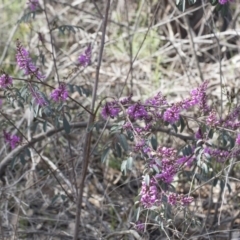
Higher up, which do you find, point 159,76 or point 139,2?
point 139,2

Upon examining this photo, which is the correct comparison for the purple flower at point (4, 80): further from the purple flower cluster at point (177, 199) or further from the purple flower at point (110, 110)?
the purple flower cluster at point (177, 199)

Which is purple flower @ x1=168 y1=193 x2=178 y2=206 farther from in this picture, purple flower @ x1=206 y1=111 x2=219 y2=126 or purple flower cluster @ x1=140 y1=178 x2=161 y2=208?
purple flower @ x1=206 y1=111 x2=219 y2=126

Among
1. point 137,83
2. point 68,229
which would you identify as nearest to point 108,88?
point 137,83

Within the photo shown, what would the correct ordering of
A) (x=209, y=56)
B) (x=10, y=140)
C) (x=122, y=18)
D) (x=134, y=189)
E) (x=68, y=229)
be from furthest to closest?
(x=122, y=18), (x=209, y=56), (x=134, y=189), (x=68, y=229), (x=10, y=140)

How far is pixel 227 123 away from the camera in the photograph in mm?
2652

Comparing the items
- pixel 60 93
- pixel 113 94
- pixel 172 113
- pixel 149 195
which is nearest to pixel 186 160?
pixel 172 113

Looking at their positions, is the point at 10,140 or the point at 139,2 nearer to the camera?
the point at 10,140

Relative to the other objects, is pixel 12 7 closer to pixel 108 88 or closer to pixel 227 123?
pixel 108 88

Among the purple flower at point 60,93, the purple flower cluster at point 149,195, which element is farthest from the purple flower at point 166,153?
the purple flower at point 60,93

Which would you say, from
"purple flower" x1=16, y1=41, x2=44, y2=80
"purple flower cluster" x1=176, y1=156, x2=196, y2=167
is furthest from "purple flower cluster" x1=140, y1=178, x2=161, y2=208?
"purple flower" x1=16, y1=41, x2=44, y2=80

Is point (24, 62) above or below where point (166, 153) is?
above

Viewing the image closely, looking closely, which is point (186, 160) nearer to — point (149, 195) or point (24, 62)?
point (149, 195)

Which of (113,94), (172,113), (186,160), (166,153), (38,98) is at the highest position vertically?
(38,98)

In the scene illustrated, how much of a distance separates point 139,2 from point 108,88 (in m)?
1.19
